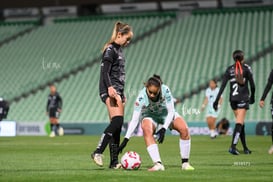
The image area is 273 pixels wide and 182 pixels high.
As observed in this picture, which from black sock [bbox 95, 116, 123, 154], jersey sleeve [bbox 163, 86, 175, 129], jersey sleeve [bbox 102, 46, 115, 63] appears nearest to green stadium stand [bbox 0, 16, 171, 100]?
jersey sleeve [bbox 102, 46, 115, 63]

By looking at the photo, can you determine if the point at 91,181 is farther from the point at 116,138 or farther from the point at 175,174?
the point at 116,138

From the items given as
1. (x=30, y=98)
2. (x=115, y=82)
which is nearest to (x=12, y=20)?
(x=30, y=98)

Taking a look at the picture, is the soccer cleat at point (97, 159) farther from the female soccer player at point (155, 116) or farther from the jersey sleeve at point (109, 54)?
the jersey sleeve at point (109, 54)

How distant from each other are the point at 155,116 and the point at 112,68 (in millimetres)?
1166

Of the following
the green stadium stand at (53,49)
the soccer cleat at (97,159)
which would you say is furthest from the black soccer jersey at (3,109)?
the soccer cleat at (97,159)

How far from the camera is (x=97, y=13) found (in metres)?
48.5

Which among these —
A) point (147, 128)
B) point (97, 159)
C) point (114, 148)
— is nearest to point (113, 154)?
point (114, 148)

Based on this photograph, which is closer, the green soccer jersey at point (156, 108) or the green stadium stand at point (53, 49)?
→ the green soccer jersey at point (156, 108)

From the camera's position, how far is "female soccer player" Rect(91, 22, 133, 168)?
41.8 feet

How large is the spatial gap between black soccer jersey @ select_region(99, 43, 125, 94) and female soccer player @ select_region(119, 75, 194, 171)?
648 mm

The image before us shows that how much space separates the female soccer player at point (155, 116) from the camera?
482 inches

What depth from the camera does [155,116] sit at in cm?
1272

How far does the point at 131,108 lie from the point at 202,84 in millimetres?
3948

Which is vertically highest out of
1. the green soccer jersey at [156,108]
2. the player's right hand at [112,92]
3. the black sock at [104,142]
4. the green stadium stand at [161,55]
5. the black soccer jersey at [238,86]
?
the green stadium stand at [161,55]
